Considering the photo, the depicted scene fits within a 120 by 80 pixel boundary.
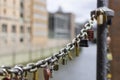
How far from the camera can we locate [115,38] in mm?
3830

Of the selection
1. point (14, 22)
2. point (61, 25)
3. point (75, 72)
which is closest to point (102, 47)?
point (75, 72)

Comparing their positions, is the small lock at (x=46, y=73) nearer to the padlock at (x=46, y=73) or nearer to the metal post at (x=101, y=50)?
the padlock at (x=46, y=73)

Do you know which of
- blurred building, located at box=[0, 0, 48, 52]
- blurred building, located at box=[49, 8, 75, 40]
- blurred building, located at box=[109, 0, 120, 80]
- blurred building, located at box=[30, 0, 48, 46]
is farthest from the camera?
blurred building, located at box=[49, 8, 75, 40]

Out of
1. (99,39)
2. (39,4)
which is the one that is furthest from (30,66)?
(39,4)

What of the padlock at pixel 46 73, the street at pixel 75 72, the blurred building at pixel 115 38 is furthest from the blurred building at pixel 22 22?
the padlock at pixel 46 73

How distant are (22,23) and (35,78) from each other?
169 feet

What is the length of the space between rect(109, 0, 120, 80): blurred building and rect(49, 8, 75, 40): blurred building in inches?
2975

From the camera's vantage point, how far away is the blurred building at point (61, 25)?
8475cm

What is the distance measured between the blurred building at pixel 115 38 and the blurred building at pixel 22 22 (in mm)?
38876

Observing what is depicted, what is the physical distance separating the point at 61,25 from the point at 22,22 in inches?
1642

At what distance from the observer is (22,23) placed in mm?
53156

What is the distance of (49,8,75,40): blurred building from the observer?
84.8 m

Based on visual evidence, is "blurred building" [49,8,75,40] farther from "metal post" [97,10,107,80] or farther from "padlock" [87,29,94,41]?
"metal post" [97,10,107,80]

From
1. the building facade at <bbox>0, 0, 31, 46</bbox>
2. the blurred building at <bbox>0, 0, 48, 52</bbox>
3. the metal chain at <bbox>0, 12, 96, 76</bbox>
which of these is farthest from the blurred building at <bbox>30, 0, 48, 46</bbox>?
the metal chain at <bbox>0, 12, 96, 76</bbox>
